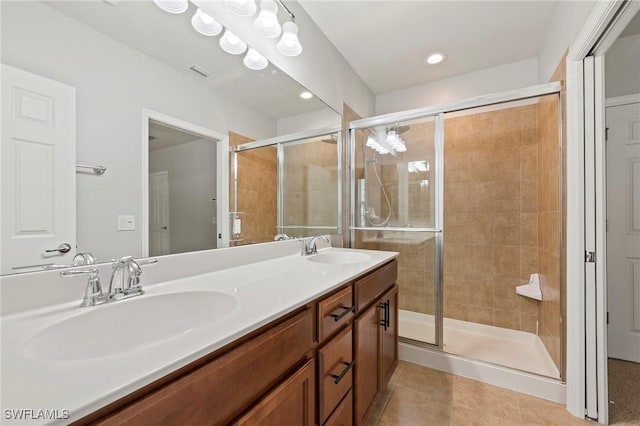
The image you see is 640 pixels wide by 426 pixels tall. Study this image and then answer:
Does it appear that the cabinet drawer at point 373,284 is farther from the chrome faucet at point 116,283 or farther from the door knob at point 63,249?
the door knob at point 63,249

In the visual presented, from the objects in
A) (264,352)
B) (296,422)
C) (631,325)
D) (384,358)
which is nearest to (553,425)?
(384,358)

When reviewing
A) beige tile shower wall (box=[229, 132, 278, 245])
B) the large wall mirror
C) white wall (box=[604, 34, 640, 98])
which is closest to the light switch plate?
the large wall mirror

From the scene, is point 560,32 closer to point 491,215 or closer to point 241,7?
point 491,215

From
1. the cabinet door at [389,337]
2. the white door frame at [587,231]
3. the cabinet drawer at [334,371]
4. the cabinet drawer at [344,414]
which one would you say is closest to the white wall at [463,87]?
the white door frame at [587,231]

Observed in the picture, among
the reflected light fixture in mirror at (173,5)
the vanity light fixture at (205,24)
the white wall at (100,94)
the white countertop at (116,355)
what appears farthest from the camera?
the vanity light fixture at (205,24)

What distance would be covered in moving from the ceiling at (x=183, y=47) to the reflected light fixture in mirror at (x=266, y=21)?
0.52 feet

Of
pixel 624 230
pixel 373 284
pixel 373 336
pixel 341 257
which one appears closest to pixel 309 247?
pixel 341 257

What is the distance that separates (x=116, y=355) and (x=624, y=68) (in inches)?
130

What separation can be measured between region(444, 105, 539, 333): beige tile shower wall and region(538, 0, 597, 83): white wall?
433mm

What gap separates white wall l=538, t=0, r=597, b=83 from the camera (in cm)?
137

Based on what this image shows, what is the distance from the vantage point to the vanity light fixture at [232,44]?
49.6 inches

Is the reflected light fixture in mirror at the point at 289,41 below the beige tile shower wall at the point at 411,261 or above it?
above

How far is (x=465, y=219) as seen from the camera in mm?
2635

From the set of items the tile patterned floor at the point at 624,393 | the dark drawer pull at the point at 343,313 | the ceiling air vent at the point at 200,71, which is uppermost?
the ceiling air vent at the point at 200,71
